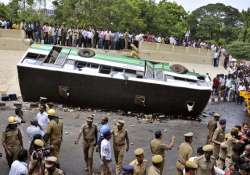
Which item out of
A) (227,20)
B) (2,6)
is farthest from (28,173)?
(227,20)

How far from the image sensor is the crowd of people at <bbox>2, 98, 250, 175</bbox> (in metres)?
9.91

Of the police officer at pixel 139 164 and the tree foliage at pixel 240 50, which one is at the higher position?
the police officer at pixel 139 164

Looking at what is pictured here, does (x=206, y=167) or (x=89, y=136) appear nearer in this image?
(x=206, y=167)

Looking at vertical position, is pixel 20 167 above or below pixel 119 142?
above

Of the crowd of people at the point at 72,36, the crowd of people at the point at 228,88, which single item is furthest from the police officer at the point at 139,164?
the crowd of people at the point at 72,36

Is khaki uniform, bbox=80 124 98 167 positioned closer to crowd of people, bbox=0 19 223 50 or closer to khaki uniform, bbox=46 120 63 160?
khaki uniform, bbox=46 120 63 160

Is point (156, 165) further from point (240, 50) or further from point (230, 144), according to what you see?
point (240, 50)

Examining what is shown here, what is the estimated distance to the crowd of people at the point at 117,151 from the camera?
9.91 metres

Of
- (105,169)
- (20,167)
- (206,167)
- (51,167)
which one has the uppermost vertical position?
(51,167)

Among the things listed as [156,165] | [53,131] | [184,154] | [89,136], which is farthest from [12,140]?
[156,165]

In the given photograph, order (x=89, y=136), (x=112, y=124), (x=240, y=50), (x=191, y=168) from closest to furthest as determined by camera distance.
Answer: (x=191, y=168) < (x=89, y=136) < (x=112, y=124) < (x=240, y=50)

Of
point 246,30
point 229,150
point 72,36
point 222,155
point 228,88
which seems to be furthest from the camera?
point 246,30

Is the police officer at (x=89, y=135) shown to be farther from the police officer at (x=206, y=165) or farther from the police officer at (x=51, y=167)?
the police officer at (x=51, y=167)

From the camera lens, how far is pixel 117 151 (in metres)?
13.8
